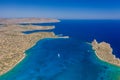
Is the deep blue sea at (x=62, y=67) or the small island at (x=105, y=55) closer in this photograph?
the deep blue sea at (x=62, y=67)

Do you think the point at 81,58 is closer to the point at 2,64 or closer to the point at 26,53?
the point at 26,53

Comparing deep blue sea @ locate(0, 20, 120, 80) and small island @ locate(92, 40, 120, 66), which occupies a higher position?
small island @ locate(92, 40, 120, 66)

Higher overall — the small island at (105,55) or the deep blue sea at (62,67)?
the small island at (105,55)

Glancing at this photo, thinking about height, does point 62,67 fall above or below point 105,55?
below

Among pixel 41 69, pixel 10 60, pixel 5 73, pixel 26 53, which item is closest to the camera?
pixel 5 73

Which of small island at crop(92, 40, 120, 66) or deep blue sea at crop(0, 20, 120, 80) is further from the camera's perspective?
small island at crop(92, 40, 120, 66)

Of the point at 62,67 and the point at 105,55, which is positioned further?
the point at 105,55

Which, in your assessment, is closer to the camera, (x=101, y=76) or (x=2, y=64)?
(x=101, y=76)

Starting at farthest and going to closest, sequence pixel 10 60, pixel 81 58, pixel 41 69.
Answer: pixel 81 58
pixel 10 60
pixel 41 69

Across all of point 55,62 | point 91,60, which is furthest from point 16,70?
point 91,60
